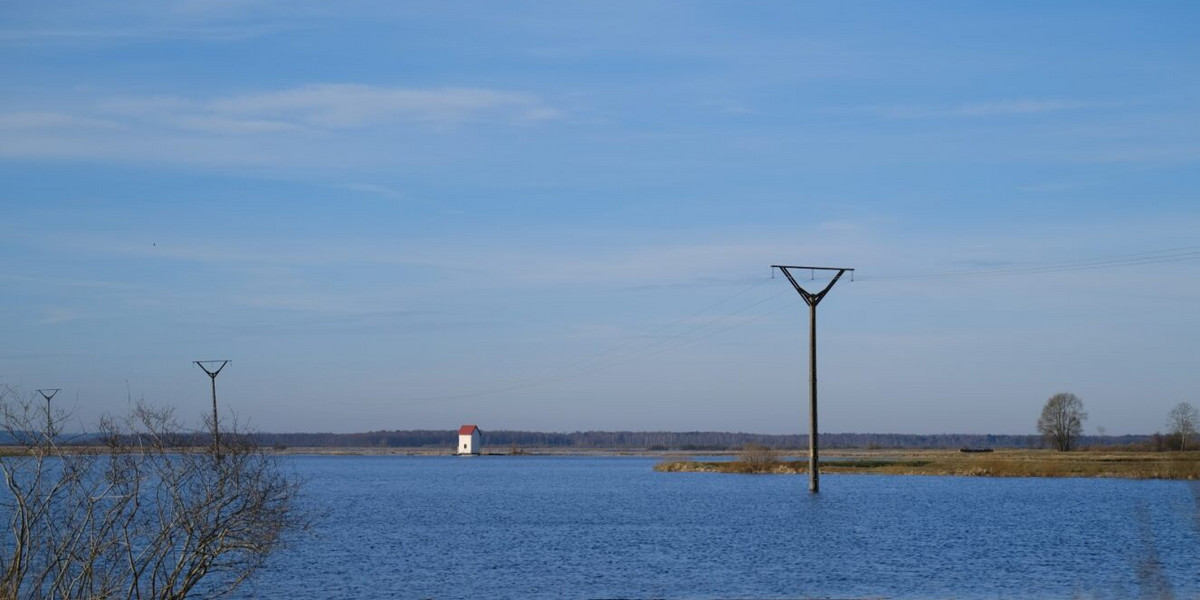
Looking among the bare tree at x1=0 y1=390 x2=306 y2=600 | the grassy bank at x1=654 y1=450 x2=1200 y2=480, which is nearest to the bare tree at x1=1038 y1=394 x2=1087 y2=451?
the grassy bank at x1=654 y1=450 x2=1200 y2=480

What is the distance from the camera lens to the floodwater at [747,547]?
91.3 ft

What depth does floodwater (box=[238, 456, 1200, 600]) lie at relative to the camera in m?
27.8

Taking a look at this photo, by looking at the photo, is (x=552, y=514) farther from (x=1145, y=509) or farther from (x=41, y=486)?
(x=1145, y=509)

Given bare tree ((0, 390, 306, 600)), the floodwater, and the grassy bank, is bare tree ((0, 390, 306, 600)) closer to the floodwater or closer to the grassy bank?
the floodwater

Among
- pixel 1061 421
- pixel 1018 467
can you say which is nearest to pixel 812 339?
pixel 1018 467

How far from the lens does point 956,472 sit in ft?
300

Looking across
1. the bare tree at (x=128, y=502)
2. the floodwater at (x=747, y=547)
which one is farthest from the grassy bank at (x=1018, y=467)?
the bare tree at (x=128, y=502)

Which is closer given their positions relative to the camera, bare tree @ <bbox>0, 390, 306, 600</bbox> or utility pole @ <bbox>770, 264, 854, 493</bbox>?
bare tree @ <bbox>0, 390, 306, 600</bbox>

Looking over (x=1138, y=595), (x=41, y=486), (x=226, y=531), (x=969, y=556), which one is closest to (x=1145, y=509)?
(x=226, y=531)

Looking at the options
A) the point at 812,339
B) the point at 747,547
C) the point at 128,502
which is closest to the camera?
the point at 128,502

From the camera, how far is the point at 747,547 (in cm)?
3772

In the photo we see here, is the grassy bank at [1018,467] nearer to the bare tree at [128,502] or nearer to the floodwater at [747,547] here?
the floodwater at [747,547]

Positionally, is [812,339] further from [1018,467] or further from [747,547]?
[1018,467]

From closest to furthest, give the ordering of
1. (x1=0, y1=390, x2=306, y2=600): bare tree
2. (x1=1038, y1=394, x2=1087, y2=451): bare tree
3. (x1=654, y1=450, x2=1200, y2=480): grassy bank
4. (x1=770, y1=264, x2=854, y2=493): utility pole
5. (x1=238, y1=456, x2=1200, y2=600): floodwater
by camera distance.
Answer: (x1=0, y1=390, x2=306, y2=600): bare tree, (x1=238, y1=456, x2=1200, y2=600): floodwater, (x1=770, y1=264, x2=854, y2=493): utility pole, (x1=654, y1=450, x2=1200, y2=480): grassy bank, (x1=1038, y1=394, x2=1087, y2=451): bare tree
